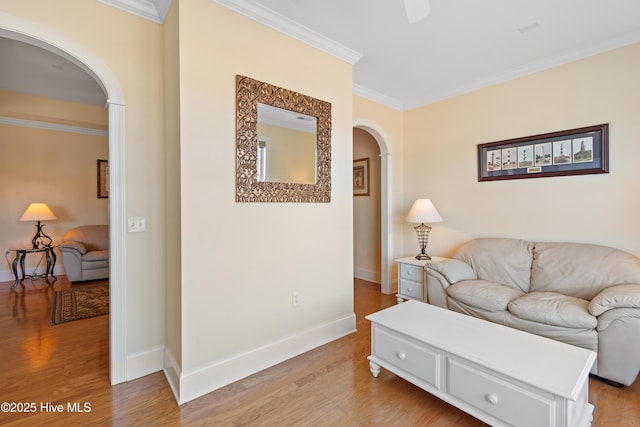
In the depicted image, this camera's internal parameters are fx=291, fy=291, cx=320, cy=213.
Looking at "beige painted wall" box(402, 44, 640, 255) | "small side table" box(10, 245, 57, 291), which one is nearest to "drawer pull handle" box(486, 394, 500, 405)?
"beige painted wall" box(402, 44, 640, 255)

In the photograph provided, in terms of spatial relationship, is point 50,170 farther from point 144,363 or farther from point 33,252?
point 144,363

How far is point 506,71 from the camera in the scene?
319 cm

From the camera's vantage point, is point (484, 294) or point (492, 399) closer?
point (492, 399)

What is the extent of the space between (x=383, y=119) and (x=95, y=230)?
508 centimetres

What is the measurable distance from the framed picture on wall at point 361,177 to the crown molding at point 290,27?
7.07ft

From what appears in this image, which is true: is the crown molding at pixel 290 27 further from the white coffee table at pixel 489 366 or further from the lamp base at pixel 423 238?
the white coffee table at pixel 489 366

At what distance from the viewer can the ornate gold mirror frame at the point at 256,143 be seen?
6.98 feet

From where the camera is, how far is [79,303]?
3.59 meters

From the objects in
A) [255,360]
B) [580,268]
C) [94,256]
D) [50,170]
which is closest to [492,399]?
[255,360]

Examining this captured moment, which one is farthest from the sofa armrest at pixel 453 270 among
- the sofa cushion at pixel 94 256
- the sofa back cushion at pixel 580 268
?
the sofa cushion at pixel 94 256

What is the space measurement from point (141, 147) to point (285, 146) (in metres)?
1.07

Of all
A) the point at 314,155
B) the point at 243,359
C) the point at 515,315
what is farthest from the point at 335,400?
the point at 314,155

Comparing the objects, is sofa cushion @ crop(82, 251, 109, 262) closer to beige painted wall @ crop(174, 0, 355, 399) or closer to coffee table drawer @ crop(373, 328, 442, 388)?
beige painted wall @ crop(174, 0, 355, 399)

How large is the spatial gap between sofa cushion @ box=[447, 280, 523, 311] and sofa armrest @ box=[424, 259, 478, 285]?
0.08m
